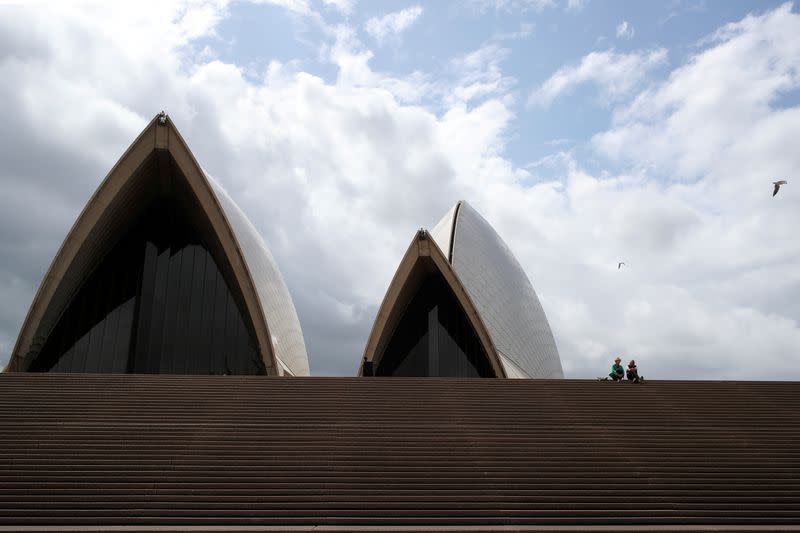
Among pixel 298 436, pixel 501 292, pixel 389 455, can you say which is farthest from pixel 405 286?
pixel 389 455

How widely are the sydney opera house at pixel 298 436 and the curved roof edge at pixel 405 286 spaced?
2571mm

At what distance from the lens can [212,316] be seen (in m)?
14.7

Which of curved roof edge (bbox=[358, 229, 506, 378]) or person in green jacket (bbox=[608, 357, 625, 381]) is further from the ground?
curved roof edge (bbox=[358, 229, 506, 378])

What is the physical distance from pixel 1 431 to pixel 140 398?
163 cm

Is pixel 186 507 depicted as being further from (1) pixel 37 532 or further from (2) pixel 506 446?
(2) pixel 506 446

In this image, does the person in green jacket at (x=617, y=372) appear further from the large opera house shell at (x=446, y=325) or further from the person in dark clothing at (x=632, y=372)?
the large opera house shell at (x=446, y=325)

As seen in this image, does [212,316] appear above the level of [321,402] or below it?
above

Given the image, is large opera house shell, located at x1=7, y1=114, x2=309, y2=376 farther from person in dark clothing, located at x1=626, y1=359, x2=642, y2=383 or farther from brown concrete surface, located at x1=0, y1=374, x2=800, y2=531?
person in dark clothing, located at x1=626, y1=359, x2=642, y2=383

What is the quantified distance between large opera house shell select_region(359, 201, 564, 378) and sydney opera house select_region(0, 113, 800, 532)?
316 centimetres

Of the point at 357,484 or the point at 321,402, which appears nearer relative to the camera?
the point at 357,484

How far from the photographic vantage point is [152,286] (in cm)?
1457

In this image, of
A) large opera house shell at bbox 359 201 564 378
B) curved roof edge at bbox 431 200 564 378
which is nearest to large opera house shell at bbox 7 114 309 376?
large opera house shell at bbox 359 201 564 378

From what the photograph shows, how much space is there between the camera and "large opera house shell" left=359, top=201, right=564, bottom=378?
15281mm

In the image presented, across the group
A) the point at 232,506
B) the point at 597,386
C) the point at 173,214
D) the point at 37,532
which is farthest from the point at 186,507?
the point at 173,214
